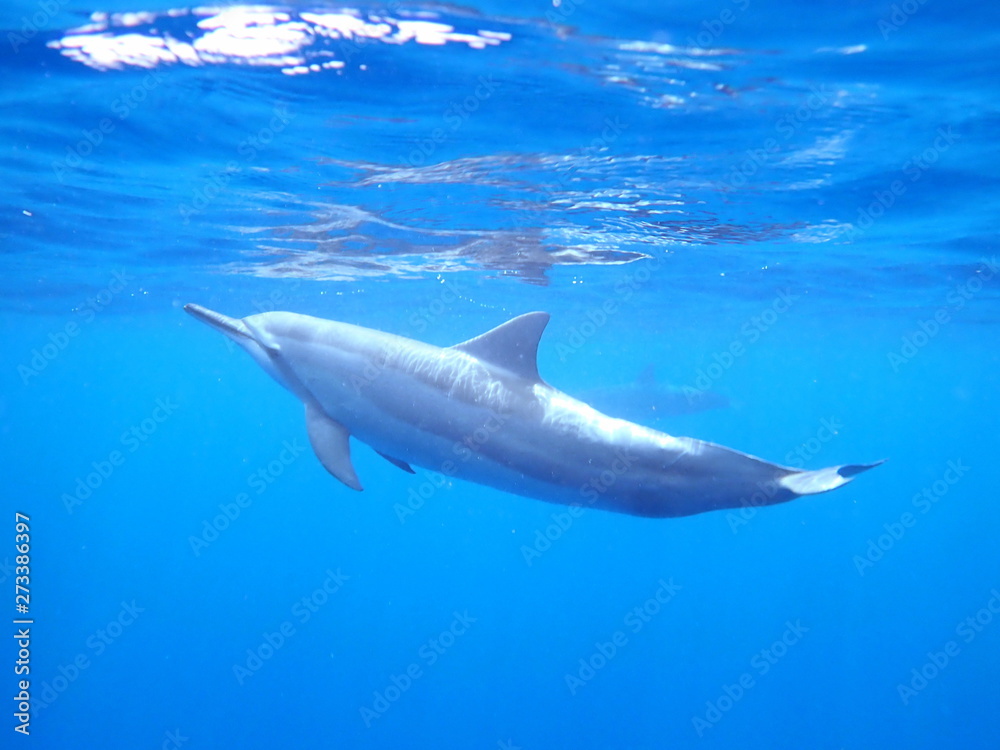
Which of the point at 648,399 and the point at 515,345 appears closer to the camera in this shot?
the point at 515,345

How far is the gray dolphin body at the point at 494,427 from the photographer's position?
5113mm

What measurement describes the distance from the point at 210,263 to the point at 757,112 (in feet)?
58.1

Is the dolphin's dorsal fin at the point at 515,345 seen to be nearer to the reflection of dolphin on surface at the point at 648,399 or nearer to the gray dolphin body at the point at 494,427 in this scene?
the gray dolphin body at the point at 494,427

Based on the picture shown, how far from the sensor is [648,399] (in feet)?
71.1

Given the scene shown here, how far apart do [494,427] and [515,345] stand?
76 centimetres

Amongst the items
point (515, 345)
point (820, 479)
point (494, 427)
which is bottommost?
point (494, 427)

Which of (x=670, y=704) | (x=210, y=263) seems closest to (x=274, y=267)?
(x=210, y=263)

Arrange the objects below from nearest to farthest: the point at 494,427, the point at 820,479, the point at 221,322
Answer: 1. the point at 820,479
2. the point at 494,427
3. the point at 221,322

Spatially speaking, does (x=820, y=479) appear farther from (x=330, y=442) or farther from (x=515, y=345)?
(x=330, y=442)

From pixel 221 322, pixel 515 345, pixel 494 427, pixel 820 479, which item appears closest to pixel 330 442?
pixel 221 322

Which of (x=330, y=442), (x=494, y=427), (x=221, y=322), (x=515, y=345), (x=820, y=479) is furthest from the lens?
(x=221, y=322)

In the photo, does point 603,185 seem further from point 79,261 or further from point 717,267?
point 79,261

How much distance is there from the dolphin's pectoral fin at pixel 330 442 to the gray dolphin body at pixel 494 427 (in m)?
0.01

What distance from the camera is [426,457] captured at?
6.42m
